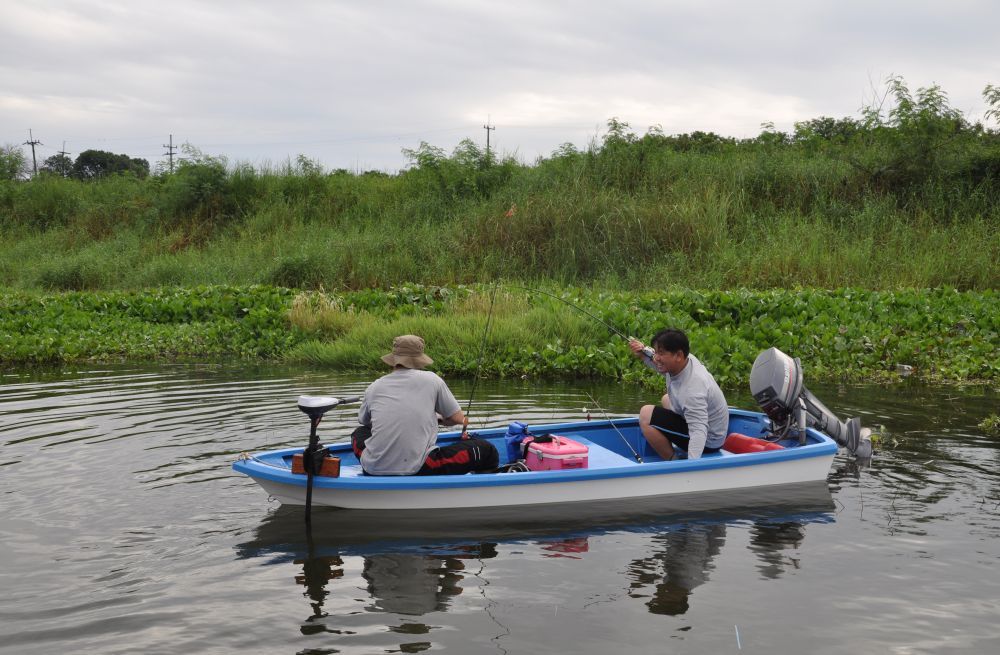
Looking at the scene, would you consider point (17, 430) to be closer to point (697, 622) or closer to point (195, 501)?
point (195, 501)

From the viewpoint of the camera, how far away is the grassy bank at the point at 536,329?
1289cm

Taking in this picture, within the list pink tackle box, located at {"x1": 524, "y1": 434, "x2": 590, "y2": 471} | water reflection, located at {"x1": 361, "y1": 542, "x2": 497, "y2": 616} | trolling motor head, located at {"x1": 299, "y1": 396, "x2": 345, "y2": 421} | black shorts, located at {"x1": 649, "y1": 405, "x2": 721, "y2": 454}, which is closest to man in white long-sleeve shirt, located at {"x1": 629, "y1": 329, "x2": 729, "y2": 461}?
black shorts, located at {"x1": 649, "y1": 405, "x2": 721, "y2": 454}

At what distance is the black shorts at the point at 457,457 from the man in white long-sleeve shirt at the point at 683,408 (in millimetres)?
1555

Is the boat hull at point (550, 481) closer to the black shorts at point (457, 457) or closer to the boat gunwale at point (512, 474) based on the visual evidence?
the boat gunwale at point (512, 474)

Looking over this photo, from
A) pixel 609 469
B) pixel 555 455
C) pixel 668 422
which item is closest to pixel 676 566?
pixel 609 469

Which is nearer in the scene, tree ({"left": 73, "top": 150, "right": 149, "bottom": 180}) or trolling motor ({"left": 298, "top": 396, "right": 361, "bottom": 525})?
trolling motor ({"left": 298, "top": 396, "right": 361, "bottom": 525})

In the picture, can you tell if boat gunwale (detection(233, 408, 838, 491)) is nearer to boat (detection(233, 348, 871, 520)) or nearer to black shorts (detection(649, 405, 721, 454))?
boat (detection(233, 348, 871, 520))

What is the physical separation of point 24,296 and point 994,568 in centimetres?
1766

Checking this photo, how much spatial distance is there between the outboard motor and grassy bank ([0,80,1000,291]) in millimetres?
8986

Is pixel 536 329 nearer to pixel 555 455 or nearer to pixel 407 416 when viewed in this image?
pixel 555 455

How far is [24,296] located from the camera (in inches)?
706

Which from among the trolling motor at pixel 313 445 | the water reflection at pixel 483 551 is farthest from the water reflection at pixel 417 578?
the trolling motor at pixel 313 445

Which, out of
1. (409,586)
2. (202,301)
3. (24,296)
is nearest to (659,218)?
(202,301)

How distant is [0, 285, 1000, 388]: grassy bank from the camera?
Result: 12891 mm
